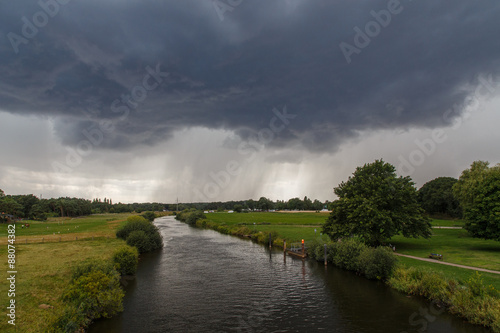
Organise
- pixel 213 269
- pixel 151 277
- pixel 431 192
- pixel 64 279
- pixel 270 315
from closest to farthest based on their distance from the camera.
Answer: pixel 270 315
pixel 64 279
pixel 151 277
pixel 213 269
pixel 431 192

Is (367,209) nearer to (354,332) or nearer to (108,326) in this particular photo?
A: (354,332)

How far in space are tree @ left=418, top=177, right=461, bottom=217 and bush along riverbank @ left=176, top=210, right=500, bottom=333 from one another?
376ft

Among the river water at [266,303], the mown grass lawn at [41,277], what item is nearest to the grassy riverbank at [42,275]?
the mown grass lawn at [41,277]

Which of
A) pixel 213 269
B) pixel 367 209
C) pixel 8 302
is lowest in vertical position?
pixel 213 269

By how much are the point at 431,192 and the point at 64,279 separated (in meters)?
167

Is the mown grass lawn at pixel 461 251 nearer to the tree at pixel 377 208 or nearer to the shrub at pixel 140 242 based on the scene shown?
the tree at pixel 377 208

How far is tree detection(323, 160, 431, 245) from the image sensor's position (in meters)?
45.8

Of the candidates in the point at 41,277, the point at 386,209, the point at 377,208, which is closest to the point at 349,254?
the point at 377,208

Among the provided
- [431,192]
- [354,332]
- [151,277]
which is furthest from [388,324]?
[431,192]

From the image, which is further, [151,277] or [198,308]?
[151,277]

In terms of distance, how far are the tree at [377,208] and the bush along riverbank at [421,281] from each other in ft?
10.8

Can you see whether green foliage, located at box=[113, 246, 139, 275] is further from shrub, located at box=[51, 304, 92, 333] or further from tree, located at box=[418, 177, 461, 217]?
tree, located at box=[418, 177, 461, 217]

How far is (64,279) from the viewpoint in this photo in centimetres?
3303

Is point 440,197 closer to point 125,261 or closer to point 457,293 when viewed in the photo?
point 457,293
